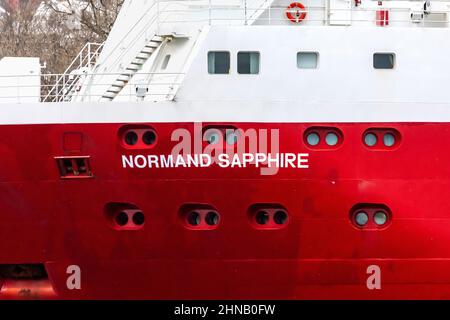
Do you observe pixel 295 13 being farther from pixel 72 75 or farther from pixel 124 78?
pixel 72 75

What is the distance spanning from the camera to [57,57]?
141 feet

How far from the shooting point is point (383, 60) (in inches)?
575

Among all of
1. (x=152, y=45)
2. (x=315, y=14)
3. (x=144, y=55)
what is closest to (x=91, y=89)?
(x=144, y=55)

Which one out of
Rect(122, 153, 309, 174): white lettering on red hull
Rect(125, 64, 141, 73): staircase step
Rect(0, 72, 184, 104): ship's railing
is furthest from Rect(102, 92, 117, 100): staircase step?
Rect(122, 153, 309, 174): white lettering on red hull

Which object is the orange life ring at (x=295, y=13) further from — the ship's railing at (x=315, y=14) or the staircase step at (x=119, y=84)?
the staircase step at (x=119, y=84)

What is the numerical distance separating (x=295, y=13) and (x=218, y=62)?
1708 mm

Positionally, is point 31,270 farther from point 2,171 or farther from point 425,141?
point 425,141

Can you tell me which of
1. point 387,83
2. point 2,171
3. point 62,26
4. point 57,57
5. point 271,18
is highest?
point 62,26

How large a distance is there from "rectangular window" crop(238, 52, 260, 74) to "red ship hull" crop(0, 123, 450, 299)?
925 mm

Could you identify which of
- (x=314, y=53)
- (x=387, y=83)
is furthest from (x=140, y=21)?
(x=387, y=83)

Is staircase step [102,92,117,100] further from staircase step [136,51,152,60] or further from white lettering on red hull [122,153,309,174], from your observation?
white lettering on red hull [122,153,309,174]

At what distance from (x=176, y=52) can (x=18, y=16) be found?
36918mm

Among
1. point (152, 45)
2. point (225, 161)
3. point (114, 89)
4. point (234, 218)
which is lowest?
point (234, 218)

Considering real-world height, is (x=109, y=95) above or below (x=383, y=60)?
below
